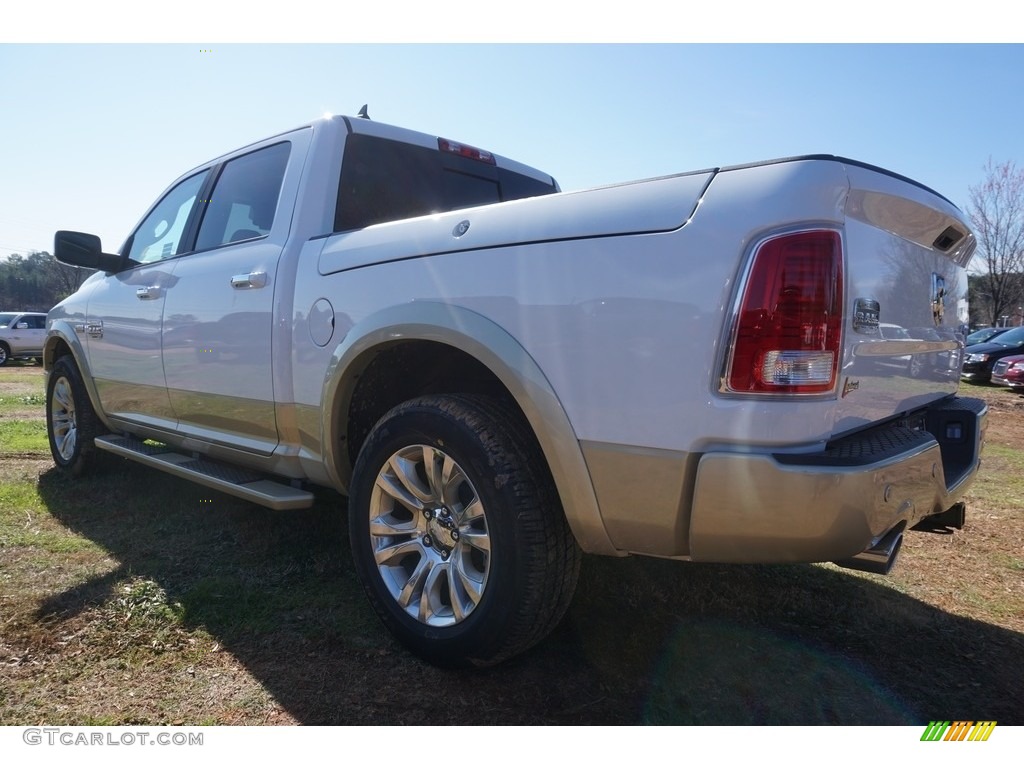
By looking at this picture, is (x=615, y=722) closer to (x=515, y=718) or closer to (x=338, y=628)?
(x=515, y=718)

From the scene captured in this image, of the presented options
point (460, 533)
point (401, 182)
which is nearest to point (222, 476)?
point (460, 533)

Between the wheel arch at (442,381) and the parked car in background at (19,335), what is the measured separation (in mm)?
22536

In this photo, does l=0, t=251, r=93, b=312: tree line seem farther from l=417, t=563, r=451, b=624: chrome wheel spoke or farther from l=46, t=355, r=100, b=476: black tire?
l=417, t=563, r=451, b=624: chrome wheel spoke

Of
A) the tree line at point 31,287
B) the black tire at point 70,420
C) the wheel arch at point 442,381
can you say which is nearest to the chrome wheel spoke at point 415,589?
the wheel arch at point 442,381

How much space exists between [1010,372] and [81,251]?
1549 centimetres

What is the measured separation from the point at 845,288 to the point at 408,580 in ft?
5.55

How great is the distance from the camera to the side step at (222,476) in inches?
114

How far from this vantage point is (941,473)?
2072 mm

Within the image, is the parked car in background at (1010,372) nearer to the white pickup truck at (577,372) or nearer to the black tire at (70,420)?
the white pickup truck at (577,372)

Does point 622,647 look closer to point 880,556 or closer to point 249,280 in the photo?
point 880,556

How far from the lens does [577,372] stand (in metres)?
1.98

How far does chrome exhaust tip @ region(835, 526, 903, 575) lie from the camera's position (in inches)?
74.3

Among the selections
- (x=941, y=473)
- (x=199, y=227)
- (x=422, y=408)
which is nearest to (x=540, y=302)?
(x=422, y=408)

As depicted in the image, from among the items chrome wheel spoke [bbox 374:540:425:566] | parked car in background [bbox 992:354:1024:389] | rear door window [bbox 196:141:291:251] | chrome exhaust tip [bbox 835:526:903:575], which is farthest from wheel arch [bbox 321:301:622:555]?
parked car in background [bbox 992:354:1024:389]
